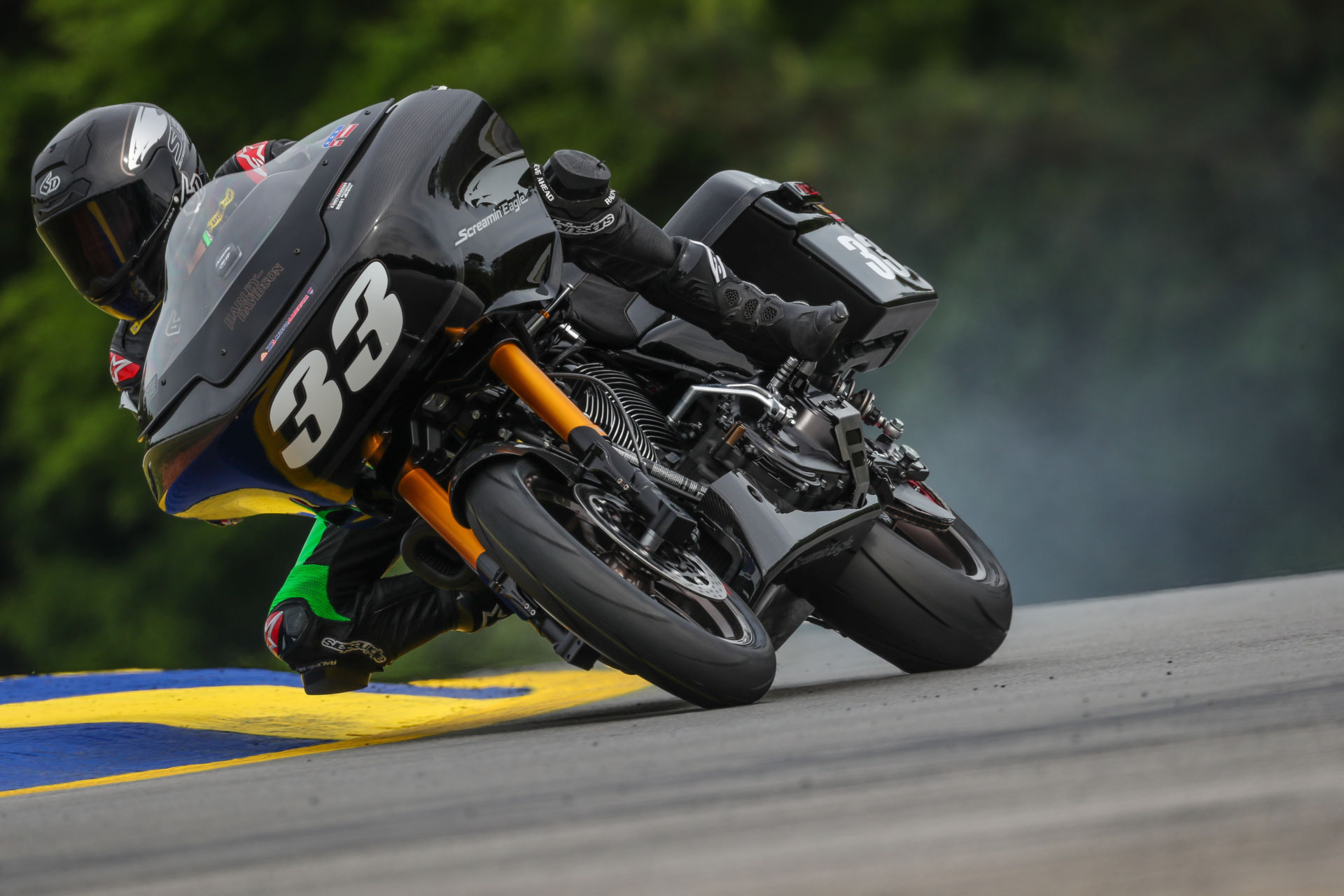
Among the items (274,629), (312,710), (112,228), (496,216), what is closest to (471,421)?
(496,216)

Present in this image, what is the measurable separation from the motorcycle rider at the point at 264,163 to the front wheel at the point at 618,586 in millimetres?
566

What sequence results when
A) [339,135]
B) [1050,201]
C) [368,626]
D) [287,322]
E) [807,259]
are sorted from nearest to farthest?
[287,322] → [339,135] → [368,626] → [807,259] → [1050,201]

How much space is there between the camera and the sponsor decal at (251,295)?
8.02 ft

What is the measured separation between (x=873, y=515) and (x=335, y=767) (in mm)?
1201

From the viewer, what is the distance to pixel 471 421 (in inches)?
101

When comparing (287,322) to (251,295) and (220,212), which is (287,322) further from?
(220,212)

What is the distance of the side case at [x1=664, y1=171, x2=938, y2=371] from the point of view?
10.7ft

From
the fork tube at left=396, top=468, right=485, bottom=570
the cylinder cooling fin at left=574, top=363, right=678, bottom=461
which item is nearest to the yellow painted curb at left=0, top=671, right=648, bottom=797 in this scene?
the fork tube at left=396, top=468, right=485, bottom=570

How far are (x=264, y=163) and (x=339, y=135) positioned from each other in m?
0.27

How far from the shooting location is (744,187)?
3365mm

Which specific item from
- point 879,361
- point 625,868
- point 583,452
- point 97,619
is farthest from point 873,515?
point 97,619

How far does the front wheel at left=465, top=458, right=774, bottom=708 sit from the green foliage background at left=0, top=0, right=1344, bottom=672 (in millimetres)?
4215

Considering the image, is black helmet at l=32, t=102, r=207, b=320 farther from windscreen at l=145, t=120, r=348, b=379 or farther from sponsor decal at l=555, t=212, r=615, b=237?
sponsor decal at l=555, t=212, r=615, b=237

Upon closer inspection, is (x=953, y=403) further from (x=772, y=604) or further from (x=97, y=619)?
(x=97, y=619)
